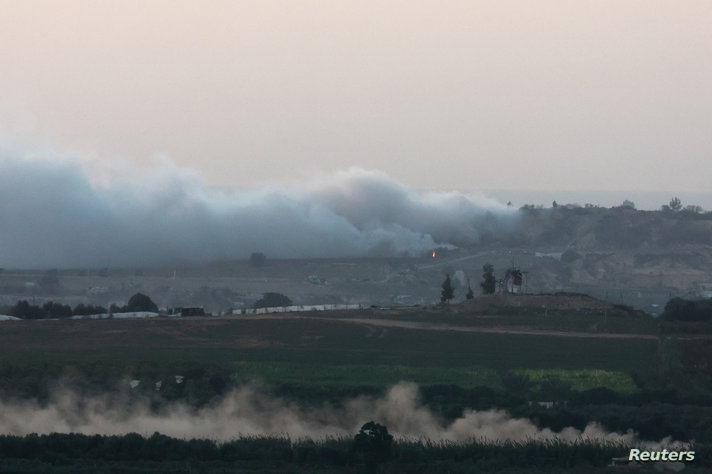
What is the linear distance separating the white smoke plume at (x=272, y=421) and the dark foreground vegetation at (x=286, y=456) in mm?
2434

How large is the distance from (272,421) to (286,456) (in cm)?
903

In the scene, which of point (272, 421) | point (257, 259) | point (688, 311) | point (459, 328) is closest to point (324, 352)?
point (459, 328)

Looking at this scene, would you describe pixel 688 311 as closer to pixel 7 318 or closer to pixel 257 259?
pixel 7 318

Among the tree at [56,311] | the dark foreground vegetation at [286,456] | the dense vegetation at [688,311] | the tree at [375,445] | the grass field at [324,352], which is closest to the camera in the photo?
the dark foreground vegetation at [286,456]

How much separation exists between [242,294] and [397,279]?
21.9m

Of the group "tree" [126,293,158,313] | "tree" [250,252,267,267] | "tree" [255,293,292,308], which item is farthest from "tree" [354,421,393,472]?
"tree" [250,252,267,267]

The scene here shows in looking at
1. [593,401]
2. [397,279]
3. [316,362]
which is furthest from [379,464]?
[397,279]

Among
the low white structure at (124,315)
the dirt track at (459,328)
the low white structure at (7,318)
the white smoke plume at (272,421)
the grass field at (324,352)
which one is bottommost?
the white smoke plume at (272,421)

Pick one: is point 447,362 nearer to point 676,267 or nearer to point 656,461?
point 656,461

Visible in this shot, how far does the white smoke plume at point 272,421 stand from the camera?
51.8 metres

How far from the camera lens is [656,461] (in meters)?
45.7

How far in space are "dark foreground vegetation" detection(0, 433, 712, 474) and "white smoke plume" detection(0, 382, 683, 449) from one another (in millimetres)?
2434

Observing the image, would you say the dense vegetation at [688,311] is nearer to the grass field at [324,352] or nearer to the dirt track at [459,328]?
the dirt track at [459,328]

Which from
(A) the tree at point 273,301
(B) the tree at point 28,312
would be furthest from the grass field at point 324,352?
(A) the tree at point 273,301
